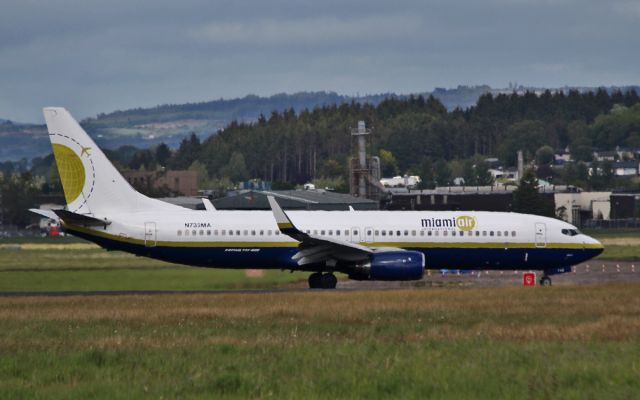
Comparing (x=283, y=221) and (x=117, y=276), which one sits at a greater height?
(x=283, y=221)

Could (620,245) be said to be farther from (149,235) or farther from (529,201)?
(149,235)

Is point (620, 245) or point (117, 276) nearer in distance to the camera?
point (117, 276)

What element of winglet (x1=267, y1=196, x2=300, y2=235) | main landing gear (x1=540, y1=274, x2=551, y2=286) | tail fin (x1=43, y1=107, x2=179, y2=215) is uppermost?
tail fin (x1=43, y1=107, x2=179, y2=215)

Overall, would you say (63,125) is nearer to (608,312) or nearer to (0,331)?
(0,331)

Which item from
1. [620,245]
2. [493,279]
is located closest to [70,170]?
[493,279]

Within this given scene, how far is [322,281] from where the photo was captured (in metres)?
49.1

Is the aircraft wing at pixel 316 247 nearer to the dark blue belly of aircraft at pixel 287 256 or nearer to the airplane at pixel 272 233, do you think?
the airplane at pixel 272 233

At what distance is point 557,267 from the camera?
1972 inches

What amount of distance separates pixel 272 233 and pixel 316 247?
1.89m

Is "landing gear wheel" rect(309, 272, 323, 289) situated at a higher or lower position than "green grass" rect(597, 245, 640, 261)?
higher

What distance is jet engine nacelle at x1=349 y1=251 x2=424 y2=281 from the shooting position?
46406 millimetres

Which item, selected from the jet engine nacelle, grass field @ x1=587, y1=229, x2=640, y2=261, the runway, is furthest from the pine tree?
the jet engine nacelle

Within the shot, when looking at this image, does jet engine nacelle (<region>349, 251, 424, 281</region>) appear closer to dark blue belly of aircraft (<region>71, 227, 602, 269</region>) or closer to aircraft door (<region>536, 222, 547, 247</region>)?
dark blue belly of aircraft (<region>71, 227, 602, 269</region>)

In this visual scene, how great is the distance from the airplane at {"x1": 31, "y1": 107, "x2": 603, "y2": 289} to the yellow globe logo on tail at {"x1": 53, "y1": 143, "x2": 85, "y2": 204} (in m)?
0.04
